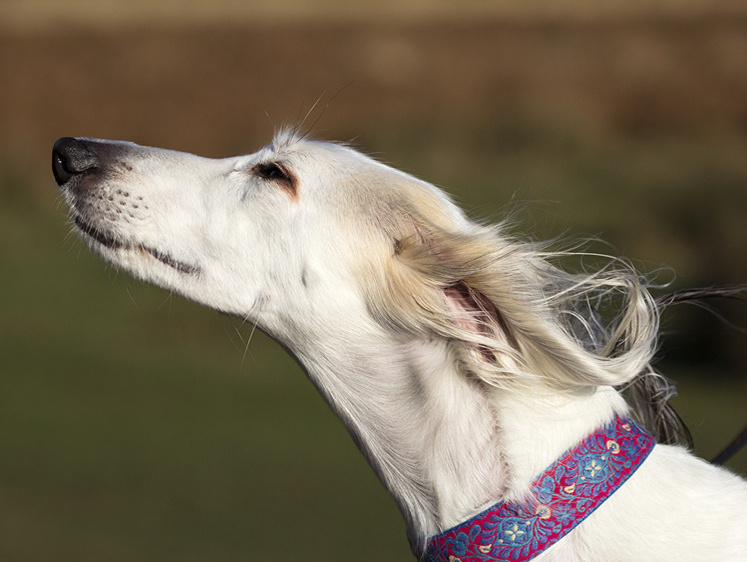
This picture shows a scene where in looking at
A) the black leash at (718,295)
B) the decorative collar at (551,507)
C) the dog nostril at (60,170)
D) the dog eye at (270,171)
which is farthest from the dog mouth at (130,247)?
the black leash at (718,295)

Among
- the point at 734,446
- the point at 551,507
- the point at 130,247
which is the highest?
the point at 130,247

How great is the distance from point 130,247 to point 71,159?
0.31 metres

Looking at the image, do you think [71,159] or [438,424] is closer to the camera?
[438,424]

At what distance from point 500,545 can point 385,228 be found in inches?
31.4

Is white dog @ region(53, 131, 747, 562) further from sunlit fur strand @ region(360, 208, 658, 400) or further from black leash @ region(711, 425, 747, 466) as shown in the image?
black leash @ region(711, 425, 747, 466)

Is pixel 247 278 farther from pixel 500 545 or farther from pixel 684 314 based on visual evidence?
pixel 684 314

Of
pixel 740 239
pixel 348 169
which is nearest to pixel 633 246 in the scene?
pixel 740 239

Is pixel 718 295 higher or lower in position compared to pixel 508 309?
higher

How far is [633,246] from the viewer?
387 inches

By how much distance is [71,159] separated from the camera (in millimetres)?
2383

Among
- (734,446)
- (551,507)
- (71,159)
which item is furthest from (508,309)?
(71,159)

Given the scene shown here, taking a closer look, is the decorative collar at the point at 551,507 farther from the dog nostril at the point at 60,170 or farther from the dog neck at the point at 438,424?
the dog nostril at the point at 60,170

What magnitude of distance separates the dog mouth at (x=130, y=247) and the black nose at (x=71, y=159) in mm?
130

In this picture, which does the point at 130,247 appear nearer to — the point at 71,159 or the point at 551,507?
the point at 71,159
